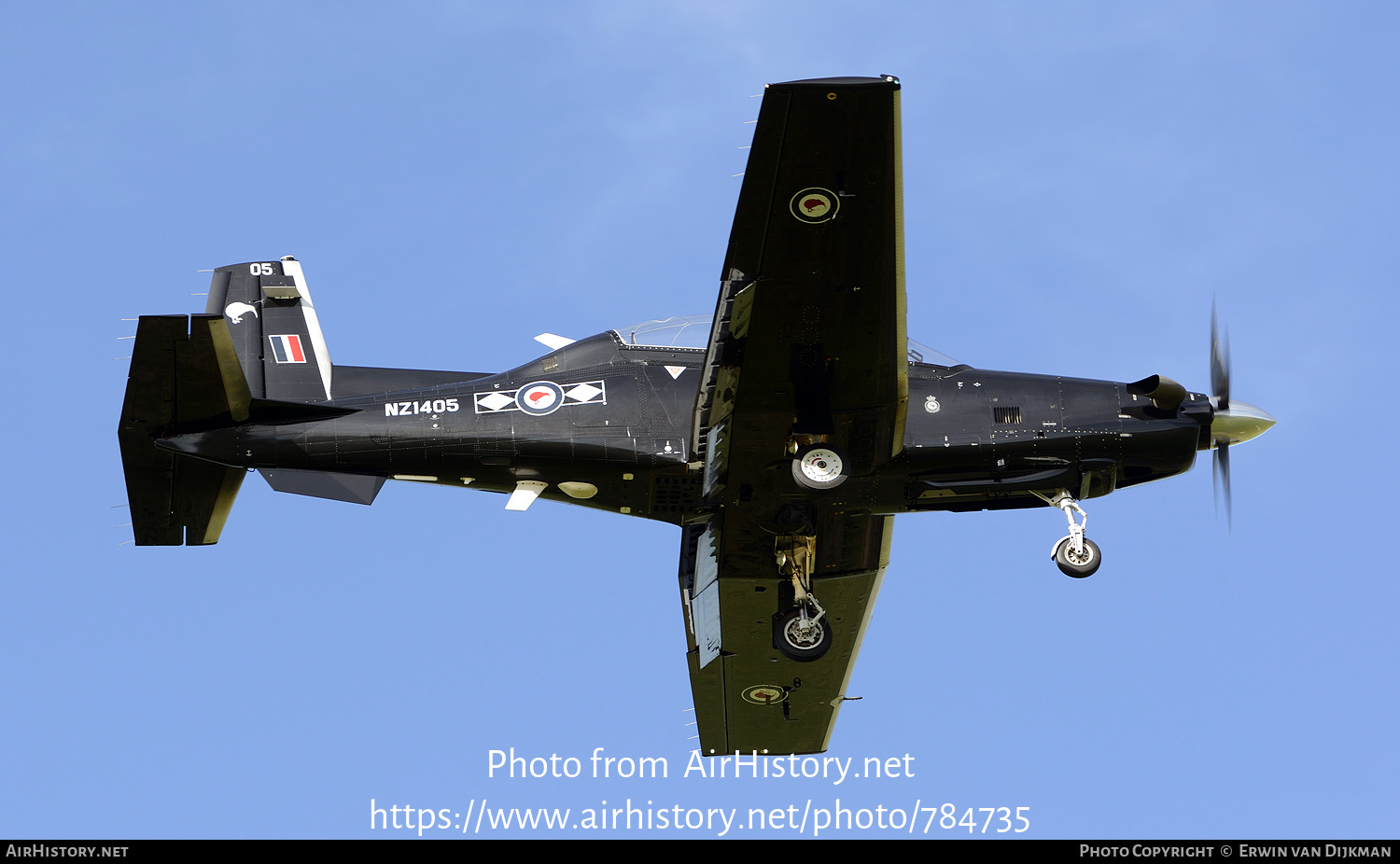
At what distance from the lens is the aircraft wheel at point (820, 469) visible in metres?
17.0

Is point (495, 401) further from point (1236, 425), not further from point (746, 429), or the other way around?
point (1236, 425)

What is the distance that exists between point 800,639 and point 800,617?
0.30 m

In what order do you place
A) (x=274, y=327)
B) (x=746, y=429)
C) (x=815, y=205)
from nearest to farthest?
(x=815, y=205)
(x=746, y=429)
(x=274, y=327)

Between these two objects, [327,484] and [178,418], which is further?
[327,484]

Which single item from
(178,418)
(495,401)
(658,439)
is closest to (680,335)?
(658,439)

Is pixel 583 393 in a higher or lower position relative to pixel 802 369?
higher

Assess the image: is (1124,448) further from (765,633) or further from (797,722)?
(797,722)

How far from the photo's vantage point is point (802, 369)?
16.6 meters

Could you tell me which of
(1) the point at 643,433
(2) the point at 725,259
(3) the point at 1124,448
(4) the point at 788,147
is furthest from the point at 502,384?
(3) the point at 1124,448

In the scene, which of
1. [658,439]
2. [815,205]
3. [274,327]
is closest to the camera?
[815,205]

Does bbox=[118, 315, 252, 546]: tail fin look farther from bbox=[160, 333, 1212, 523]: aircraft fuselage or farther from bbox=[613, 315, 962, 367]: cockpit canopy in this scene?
bbox=[613, 315, 962, 367]: cockpit canopy

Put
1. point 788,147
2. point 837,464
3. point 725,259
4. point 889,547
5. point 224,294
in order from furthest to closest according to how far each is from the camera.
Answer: point 224,294 < point 889,547 < point 837,464 < point 725,259 < point 788,147

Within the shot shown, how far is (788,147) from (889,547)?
703cm
